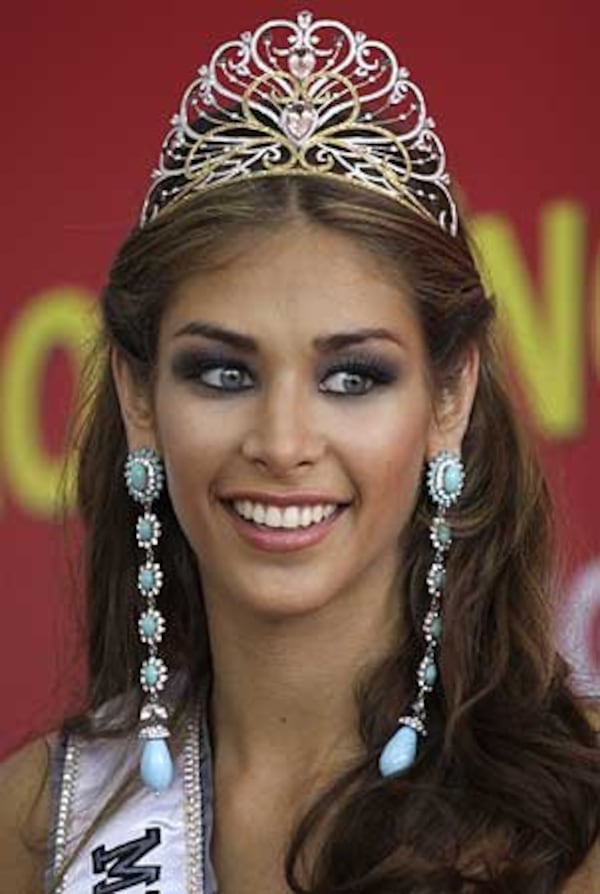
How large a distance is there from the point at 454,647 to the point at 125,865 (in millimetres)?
411

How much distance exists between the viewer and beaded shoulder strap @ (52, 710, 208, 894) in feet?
8.14

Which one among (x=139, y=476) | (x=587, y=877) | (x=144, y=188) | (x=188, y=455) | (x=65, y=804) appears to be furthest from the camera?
(x=144, y=188)

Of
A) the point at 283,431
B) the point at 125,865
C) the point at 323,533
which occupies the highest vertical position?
the point at 283,431

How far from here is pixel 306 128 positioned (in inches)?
94.0

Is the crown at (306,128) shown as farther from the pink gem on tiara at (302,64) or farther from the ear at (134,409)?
the ear at (134,409)

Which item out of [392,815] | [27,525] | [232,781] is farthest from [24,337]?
[392,815]

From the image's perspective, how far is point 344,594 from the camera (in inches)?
94.7

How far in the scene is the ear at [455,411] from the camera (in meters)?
2.41

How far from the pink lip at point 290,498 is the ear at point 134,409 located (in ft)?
0.62

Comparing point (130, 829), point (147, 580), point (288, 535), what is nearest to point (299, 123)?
point (288, 535)

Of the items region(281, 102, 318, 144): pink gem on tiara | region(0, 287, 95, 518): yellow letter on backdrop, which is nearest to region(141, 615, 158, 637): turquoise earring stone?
region(281, 102, 318, 144): pink gem on tiara

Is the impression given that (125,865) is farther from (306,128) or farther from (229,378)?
(306,128)

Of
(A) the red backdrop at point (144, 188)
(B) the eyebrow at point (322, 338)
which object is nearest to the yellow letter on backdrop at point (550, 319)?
(A) the red backdrop at point (144, 188)

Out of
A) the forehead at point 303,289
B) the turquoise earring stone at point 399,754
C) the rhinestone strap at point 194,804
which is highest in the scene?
the forehead at point 303,289
